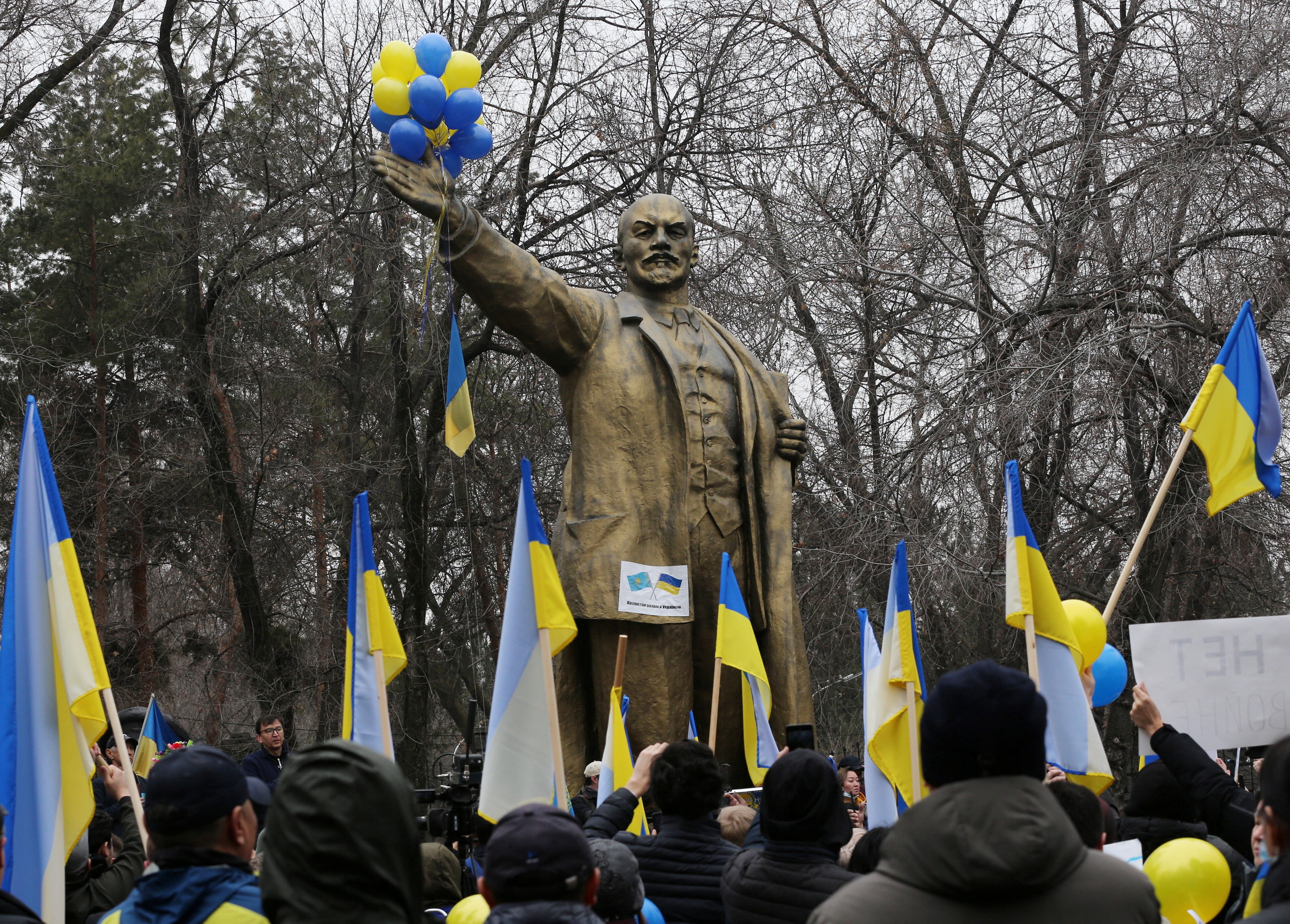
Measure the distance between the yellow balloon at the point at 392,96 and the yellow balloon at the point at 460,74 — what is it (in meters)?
0.17

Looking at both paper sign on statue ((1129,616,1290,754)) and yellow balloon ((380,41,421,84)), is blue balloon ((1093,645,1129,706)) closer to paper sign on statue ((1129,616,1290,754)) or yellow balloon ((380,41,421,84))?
paper sign on statue ((1129,616,1290,754))

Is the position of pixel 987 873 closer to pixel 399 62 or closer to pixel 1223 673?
pixel 1223 673

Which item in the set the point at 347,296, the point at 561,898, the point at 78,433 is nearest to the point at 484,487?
the point at 347,296

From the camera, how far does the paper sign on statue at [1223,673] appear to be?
457 centimetres

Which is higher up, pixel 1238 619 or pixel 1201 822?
pixel 1238 619

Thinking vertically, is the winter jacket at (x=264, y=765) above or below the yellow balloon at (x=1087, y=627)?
below

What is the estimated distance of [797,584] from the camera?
11102 mm

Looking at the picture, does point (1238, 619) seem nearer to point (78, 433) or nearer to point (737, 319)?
point (737, 319)

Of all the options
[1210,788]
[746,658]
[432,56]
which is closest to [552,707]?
[746,658]

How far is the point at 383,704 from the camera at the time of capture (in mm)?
4551

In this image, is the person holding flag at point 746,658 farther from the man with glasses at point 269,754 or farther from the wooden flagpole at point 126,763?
the man with glasses at point 269,754

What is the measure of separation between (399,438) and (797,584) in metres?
3.76

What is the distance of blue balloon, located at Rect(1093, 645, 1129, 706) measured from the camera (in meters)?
6.50

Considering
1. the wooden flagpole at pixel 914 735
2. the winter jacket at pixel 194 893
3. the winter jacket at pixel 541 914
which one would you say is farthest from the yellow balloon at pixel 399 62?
the winter jacket at pixel 541 914
